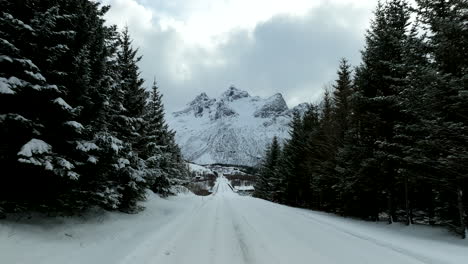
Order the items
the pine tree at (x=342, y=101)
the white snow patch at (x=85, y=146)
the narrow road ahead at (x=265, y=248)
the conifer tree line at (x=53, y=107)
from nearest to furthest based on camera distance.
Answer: the narrow road ahead at (x=265, y=248), the conifer tree line at (x=53, y=107), the white snow patch at (x=85, y=146), the pine tree at (x=342, y=101)

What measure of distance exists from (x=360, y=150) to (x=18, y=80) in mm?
12976

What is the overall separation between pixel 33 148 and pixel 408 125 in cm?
1140

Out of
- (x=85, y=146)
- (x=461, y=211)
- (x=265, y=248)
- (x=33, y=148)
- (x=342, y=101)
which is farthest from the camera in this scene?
(x=342, y=101)

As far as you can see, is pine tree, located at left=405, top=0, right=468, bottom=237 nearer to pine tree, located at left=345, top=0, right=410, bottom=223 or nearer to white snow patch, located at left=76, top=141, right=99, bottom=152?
pine tree, located at left=345, top=0, right=410, bottom=223

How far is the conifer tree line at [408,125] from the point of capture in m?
9.01

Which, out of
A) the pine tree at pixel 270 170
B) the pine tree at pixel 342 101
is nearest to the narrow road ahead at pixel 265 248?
the pine tree at pixel 342 101

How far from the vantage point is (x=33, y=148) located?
6.86 m

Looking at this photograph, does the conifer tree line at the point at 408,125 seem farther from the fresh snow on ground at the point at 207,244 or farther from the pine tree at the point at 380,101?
the fresh snow on ground at the point at 207,244

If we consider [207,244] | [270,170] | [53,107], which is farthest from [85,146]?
[270,170]

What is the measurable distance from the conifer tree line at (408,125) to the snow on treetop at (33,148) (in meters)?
10.8

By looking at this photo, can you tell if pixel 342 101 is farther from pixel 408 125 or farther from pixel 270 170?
pixel 270 170

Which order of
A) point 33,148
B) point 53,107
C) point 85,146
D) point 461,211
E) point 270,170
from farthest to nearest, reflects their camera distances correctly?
point 270,170, point 461,211, point 85,146, point 53,107, point 33,148

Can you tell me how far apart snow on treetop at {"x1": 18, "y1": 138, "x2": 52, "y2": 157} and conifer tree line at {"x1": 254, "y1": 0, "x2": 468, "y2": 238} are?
35.3 feet

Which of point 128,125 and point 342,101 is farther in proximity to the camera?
point 342,101
